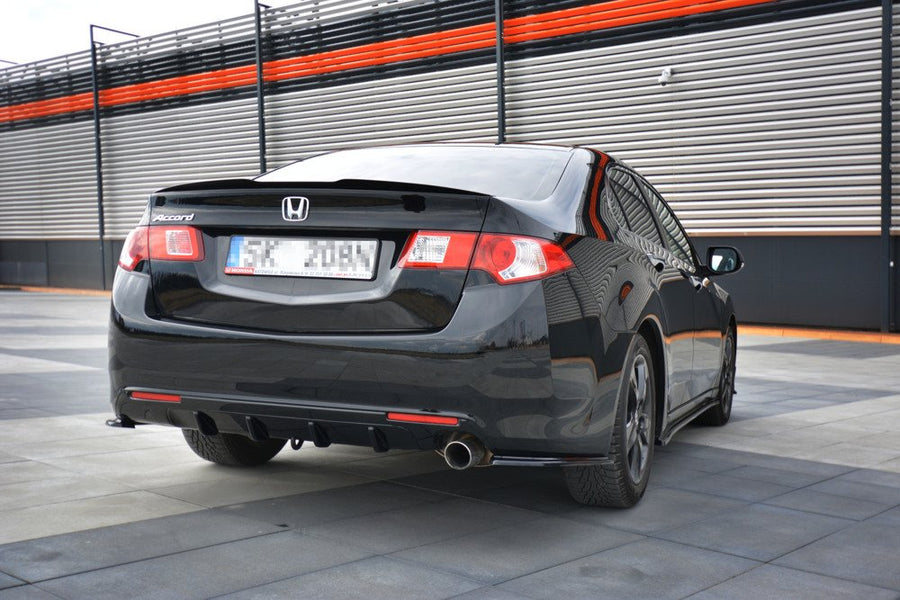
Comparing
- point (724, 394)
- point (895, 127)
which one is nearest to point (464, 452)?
point (724, 394)

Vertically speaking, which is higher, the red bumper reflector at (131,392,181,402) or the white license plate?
the white license plate

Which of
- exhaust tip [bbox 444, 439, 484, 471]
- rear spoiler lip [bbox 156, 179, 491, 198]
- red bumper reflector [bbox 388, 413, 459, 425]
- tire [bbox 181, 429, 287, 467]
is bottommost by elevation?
tire [bbox 181, 429, 287, 467]

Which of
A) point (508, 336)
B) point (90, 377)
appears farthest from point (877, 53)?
point (508, 336)

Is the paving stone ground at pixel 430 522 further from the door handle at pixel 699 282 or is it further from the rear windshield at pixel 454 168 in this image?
the rear windshield at pixel 454 168

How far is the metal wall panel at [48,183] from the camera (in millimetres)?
26406

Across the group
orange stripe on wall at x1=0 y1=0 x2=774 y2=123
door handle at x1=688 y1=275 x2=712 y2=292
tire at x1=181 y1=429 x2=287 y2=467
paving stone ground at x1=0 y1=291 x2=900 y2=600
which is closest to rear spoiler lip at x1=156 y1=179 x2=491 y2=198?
paving stone ground at x1=0 y1=291 x2=900 y2=600

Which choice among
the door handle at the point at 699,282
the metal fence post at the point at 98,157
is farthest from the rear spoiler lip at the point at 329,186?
the metal fence post at the point at 98,157

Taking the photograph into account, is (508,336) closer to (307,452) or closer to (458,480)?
(458,480)

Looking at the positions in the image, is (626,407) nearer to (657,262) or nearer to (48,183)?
(657,262)

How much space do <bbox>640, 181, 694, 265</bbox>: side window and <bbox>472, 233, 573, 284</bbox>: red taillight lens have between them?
1.82 metres

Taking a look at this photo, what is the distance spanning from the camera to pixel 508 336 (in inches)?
139

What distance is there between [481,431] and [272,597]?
2.87 ft

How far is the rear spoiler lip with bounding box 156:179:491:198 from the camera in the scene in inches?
145

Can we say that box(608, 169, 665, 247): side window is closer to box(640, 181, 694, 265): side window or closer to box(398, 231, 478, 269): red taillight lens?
box(640, 181, 694, 265): side window
